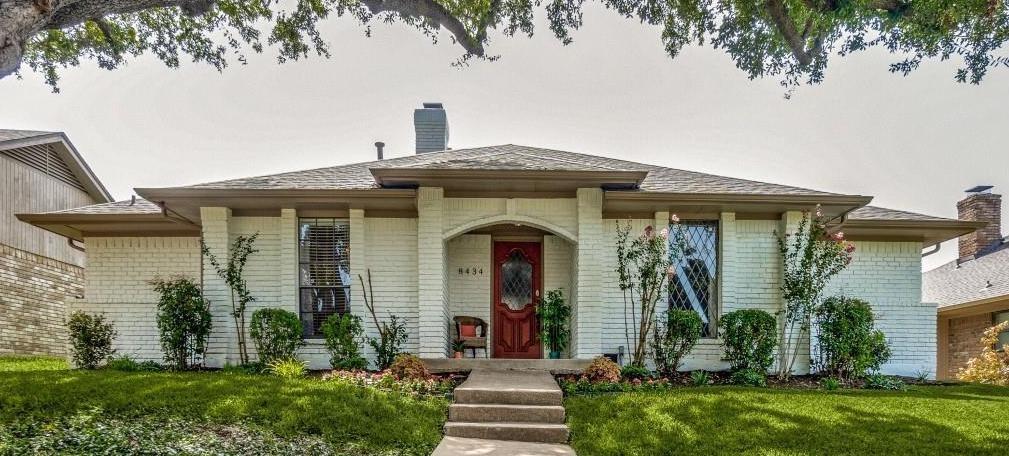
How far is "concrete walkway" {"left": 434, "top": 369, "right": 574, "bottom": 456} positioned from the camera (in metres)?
5.57

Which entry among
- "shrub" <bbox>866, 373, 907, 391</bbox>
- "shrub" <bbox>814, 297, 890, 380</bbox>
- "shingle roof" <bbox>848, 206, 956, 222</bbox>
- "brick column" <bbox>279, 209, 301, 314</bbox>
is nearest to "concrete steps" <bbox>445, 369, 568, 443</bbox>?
"brick column" <bbox>279, 209, 301, 314</bbox>

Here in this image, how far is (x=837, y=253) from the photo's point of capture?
8.52 metres

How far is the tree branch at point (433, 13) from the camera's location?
29.1 feet

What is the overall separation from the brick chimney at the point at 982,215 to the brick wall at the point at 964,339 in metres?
2.73

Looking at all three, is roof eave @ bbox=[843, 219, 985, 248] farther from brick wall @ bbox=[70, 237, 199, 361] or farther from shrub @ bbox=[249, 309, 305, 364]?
brick wall @ bbox=[70, 237, 199, 361]

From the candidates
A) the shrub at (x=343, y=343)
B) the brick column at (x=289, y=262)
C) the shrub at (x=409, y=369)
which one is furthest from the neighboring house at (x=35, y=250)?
the shrub at (x=409, y=369)

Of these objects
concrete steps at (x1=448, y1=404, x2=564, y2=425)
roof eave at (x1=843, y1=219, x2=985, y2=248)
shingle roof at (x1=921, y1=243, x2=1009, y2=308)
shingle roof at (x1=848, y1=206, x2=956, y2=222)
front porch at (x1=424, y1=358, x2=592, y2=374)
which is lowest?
concrete steps at (x1=448, y1=404, x2=564, y2=425)

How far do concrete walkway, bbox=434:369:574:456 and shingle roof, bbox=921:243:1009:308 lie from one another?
11.0 metres

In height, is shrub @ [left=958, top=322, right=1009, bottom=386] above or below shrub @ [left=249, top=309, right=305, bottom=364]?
below

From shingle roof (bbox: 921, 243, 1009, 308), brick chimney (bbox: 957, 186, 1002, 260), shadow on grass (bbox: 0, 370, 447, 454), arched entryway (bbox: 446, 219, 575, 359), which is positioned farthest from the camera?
brick chimney (bbox: 957, 186, 1002, 260)

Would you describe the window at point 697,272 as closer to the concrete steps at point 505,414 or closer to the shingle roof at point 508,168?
the shingle roof at point 508,168

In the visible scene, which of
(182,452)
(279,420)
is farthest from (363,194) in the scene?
(182,452)

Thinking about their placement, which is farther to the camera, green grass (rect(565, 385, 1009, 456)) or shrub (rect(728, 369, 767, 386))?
shrub (rect(728, 369, 767, 386))

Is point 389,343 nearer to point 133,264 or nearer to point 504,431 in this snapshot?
point 504,431
